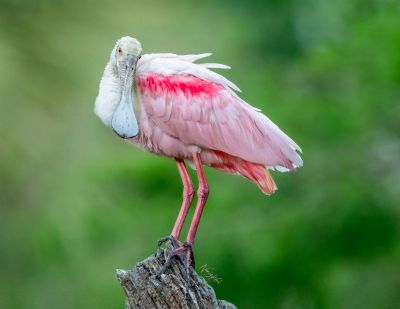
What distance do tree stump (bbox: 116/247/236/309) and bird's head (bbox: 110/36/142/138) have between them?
121 centimetres

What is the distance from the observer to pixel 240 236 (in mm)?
14078

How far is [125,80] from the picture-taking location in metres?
7.31

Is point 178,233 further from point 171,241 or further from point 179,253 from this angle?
point 179,253

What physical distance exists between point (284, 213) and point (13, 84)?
25.2 ft

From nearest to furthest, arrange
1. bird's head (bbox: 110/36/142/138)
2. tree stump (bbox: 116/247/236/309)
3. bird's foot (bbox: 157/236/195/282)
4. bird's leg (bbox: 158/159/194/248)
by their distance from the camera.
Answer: tree stump (bbox: 116/247/236/309)
bird's foot (bbox: 157/236/195/282)
bird's leg (bbox: 158/159/194/248)
bird's head (bbox: 110/36/142/138)

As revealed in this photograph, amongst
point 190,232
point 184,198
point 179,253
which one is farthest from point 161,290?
point 184,198

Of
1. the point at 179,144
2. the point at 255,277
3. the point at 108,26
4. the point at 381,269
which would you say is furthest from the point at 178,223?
the point at 381,269

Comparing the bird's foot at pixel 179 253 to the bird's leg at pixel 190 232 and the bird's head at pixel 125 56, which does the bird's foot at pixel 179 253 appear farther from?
the bird's head at pixel 125 56

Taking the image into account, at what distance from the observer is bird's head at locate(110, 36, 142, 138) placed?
7176 millimetres

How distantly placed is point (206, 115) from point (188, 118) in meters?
0.10

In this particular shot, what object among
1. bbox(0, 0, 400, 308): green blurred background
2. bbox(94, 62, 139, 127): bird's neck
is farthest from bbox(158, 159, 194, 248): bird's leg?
bbox(0, 0, 400, 308): green blurred background

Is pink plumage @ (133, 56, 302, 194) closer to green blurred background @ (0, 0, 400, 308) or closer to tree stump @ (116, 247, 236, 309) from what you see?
tree stump @ (116, 247, 236, 309)

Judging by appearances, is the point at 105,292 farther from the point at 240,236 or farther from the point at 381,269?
the point at 381,269

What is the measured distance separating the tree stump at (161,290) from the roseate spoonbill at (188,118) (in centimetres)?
115
